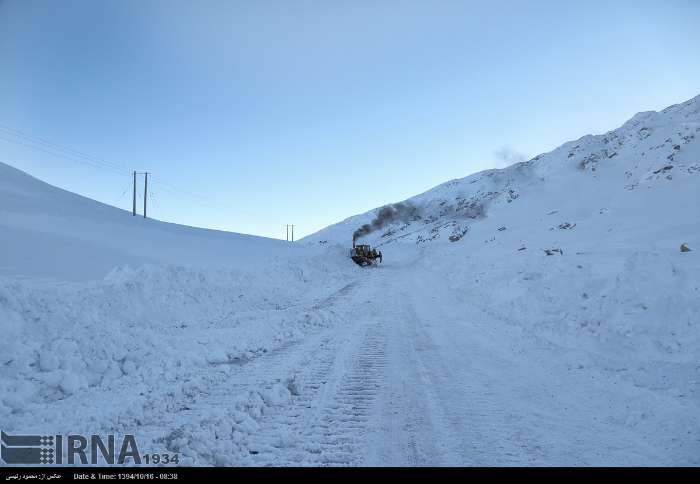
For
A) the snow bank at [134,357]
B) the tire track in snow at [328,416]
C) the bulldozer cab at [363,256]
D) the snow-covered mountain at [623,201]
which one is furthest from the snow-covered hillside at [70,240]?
the snow-covered mountain at [623,201]

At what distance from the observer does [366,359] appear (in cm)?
671

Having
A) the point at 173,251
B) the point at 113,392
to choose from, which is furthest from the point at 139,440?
the point at 173,251

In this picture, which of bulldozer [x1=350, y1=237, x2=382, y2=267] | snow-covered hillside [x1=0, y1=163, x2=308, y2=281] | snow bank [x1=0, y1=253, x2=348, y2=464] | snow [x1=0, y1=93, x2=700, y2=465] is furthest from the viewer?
bulldozer [x1=350, y1=237, x2=382, y2=267]

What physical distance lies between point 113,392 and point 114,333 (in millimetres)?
1957

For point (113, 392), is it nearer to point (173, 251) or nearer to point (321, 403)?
point (321, 403)

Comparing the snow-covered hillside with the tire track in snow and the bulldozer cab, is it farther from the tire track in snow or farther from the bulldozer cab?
the bulldozer cab

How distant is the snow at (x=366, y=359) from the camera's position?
3857mm

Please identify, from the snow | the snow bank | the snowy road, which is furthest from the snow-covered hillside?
the snowy road

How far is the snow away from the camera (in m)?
3.86

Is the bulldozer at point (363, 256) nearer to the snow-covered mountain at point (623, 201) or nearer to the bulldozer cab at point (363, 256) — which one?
the bulldozer cab at point (363, 256)

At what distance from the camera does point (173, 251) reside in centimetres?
1895

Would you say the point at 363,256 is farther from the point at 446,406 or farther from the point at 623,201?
the point at 446,406

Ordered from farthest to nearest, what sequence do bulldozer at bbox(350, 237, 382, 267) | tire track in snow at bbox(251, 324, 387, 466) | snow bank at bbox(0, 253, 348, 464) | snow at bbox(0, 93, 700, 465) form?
bulldozer at bbox(350, 237, 382, 267) < snow bank at bbox(0, 253, 348, 464) < snow at bbox(0, 93, 700, 465) < tire track in snow at bbox(251, 324, 387, 466)

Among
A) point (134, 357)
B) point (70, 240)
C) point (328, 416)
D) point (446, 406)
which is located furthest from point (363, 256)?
Result: point (328, 416)
